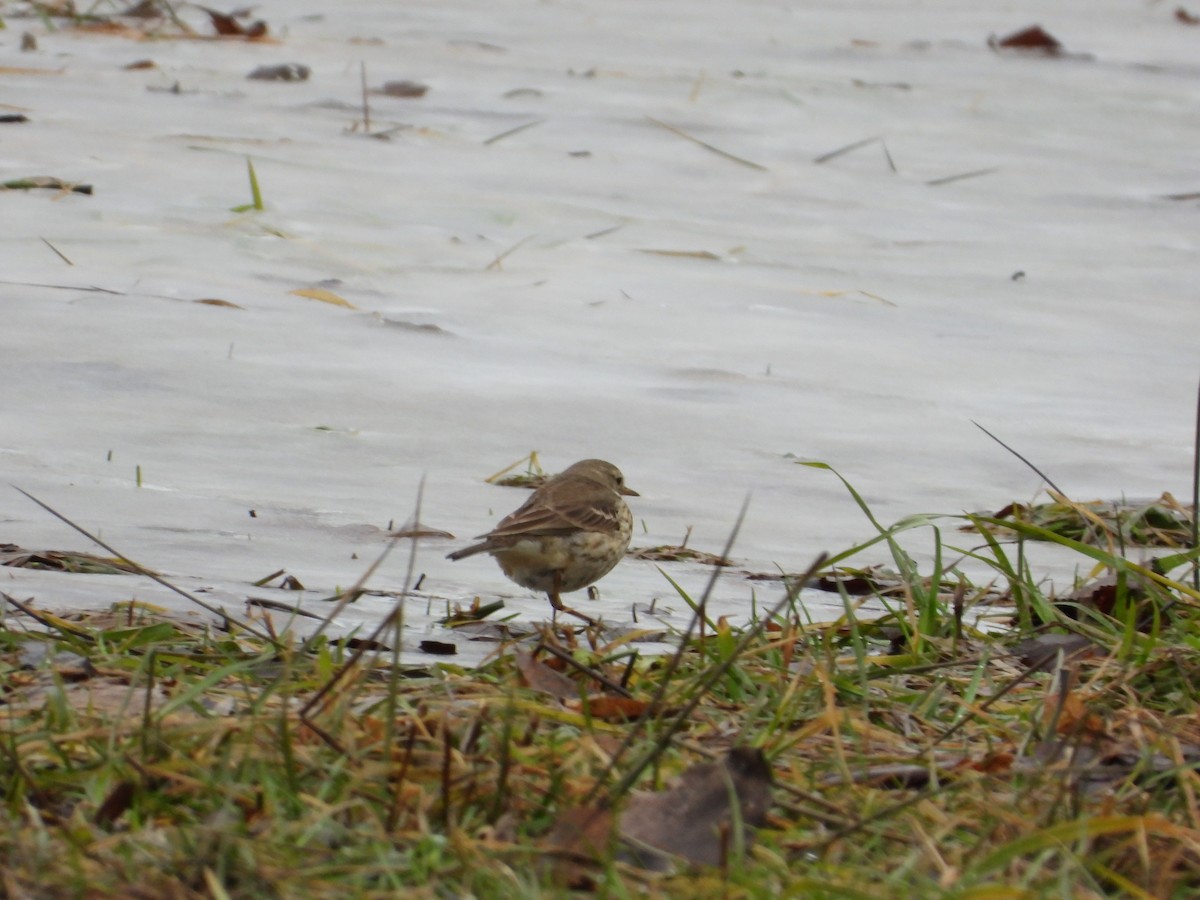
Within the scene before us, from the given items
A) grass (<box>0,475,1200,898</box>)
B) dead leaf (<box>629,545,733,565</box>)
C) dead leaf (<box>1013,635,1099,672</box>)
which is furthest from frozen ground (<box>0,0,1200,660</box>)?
dead leaf (<box>1013,635,1099,672</box>)

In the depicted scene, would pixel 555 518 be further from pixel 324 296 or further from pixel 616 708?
pixel 324 296

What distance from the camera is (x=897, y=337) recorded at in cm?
659

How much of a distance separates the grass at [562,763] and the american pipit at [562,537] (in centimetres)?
72

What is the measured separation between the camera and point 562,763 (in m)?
2.52

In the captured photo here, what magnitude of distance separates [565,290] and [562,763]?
440cm

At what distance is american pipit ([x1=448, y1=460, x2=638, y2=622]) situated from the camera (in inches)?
159

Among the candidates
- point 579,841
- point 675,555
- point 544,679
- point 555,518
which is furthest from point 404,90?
point 579,841

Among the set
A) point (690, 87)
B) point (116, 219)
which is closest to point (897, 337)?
point (116, 219)

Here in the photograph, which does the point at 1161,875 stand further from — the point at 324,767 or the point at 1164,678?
the point at 324,767

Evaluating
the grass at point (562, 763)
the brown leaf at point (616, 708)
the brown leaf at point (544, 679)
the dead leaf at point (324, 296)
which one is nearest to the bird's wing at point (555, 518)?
the grass at point (562, 763)

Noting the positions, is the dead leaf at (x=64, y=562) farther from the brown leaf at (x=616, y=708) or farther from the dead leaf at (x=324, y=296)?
the dead leaf at (x=324, y=296)

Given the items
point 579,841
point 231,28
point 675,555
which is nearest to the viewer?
point 579,841

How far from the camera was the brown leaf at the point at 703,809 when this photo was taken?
2.32 meters

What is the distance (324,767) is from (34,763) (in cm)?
42
